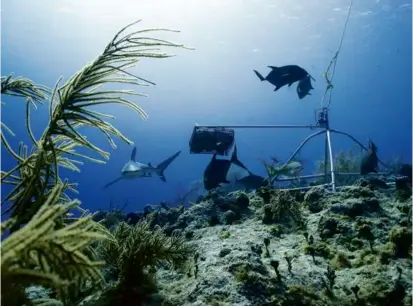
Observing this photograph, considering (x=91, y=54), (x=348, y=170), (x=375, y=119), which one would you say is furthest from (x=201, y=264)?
(x=375, y=119)

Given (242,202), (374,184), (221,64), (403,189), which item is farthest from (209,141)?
(221,64)

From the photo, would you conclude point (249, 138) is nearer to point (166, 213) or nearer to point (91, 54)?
point (91, 54)

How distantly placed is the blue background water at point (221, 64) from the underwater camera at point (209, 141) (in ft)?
9.87

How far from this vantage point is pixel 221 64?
51.0 m

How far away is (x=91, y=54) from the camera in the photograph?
39.9m

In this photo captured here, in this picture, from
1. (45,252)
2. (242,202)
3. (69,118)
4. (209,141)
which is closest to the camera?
(45,252)

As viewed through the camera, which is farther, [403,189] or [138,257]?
[403,189]

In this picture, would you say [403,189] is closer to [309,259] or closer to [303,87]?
[309,259]

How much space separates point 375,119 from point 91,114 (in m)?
119

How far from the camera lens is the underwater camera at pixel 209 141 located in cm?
722

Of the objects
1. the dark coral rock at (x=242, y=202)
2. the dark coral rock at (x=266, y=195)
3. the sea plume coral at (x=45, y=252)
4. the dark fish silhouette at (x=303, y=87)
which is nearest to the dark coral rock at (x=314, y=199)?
the dark coral rock at (x=266, y=195)

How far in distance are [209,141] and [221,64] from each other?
149 feet

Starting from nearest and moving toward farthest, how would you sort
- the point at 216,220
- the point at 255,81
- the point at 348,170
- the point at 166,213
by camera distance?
the point at 216,220 → the point at 166,213 → the point at 348,170 → the point at 255,81

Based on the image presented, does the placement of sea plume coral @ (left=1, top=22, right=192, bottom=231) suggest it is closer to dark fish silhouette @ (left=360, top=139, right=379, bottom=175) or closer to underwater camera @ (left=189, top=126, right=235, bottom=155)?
underwater camera @ (left=189, top=126, right=235, bottom=155)
